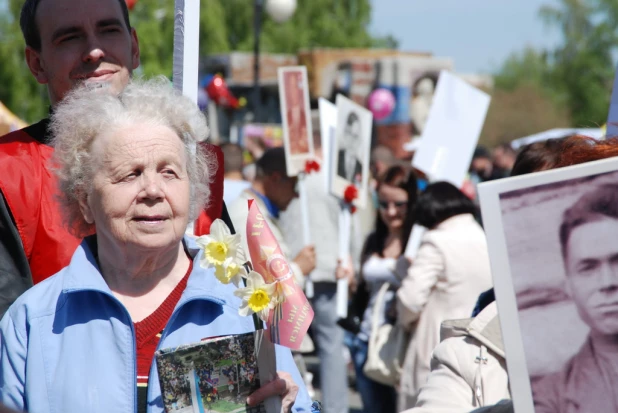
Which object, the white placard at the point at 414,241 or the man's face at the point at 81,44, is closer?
the man's face at the point at 81,44

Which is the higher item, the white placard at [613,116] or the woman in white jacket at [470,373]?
the white placard at [613,116]

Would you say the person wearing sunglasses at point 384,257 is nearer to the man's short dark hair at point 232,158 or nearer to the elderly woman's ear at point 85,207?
the man's short dark hair at point 232,158

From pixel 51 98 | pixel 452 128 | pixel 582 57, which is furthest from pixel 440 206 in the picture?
pixel 582 57

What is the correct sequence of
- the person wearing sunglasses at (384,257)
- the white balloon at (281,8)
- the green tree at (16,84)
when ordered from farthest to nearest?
the green tree at (16,84) < the white balloon at (281,8) < the person wearing sunglasses at (384,257)

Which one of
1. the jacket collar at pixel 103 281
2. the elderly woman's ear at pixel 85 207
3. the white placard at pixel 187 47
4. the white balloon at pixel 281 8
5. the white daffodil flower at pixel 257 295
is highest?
the white balloon at pixel 281 8

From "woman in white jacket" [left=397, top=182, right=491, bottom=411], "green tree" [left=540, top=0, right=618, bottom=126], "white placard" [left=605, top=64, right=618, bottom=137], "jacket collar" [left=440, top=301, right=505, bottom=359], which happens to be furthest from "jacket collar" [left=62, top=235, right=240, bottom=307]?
"green tree" [left=540, top=0, right=618, bottom=126]

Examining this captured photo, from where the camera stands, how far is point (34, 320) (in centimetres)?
224

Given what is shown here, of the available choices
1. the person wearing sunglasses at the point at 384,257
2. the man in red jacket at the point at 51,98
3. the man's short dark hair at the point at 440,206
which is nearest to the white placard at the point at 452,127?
the person wearing sunglasses at the point at 384,257

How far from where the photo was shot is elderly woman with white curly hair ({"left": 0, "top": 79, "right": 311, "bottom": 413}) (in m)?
2.21

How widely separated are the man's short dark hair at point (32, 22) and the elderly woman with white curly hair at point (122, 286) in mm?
481

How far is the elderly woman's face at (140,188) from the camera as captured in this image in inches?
89.9

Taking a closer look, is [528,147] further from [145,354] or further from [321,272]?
[321,272]

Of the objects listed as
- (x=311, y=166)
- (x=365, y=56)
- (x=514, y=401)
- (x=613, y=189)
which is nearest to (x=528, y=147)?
(x=613, y=189)

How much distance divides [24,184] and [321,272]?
481cm
